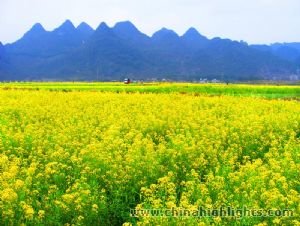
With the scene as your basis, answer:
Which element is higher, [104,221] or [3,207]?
[3,207]

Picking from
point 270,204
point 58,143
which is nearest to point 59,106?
point 58,143

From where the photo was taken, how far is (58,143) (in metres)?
13.4

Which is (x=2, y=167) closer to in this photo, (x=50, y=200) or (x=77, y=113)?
(x=50, y=200)

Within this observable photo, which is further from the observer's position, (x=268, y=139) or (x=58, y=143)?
(x=268, y=139)

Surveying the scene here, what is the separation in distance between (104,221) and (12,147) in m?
5.02

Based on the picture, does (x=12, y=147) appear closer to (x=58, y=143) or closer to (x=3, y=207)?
(x=58, y=143)

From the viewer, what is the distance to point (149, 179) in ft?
35.2

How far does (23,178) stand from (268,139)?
9144mm

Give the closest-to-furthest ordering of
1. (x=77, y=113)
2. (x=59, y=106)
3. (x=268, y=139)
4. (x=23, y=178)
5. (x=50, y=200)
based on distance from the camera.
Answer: (x=50, y=200), (x=23, y=178), (x=268, y=139), (x=77, y=113), (x=59, y=106)

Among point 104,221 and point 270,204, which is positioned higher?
point 270,204

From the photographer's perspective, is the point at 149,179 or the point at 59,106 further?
the point at 59,106

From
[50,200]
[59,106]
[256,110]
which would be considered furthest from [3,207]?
[256,110]

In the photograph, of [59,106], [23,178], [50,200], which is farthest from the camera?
[59,106]

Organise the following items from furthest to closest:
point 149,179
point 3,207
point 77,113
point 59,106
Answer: point 59,106, point 77,113, point 149,179, point 3,207
